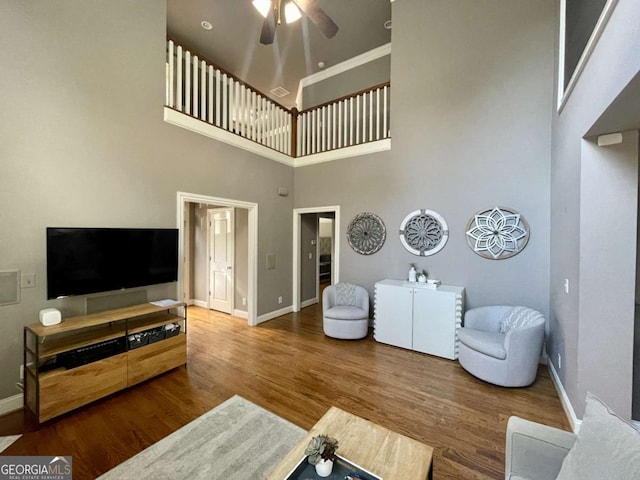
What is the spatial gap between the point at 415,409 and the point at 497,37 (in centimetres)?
477

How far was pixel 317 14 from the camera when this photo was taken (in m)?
2.51

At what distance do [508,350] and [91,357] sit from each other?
4.11m

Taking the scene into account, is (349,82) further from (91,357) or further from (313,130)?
(91,357)

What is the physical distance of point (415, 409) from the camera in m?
2.42

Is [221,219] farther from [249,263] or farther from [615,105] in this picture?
[615,105]

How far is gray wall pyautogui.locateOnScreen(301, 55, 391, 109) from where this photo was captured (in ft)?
17.9

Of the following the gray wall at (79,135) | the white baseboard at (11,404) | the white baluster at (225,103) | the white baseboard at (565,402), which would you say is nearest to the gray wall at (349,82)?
the white baluster at (225,103)

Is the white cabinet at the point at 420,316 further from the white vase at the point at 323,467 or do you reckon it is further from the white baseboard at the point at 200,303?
the white baseboard at the point at 200,303

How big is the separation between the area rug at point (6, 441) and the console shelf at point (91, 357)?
149mm

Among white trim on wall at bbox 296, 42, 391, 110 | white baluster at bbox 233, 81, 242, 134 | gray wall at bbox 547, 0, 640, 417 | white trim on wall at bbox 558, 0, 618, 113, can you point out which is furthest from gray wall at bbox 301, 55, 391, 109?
gray wall at bbox 547, 0, 640, 417

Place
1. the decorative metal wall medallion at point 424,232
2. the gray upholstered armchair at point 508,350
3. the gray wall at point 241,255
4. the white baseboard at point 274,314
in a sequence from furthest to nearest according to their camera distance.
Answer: the gray wall at point 241,255
the white baseboard at point 274,314
the decorative metal wall medallion at point 424,232
the gray upholstered armchair at point 508,350

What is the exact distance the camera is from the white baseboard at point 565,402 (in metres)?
2.13

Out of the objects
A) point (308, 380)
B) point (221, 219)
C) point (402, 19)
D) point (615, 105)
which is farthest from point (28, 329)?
point (402, 19)

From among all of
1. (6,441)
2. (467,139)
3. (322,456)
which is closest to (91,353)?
(6,441)
